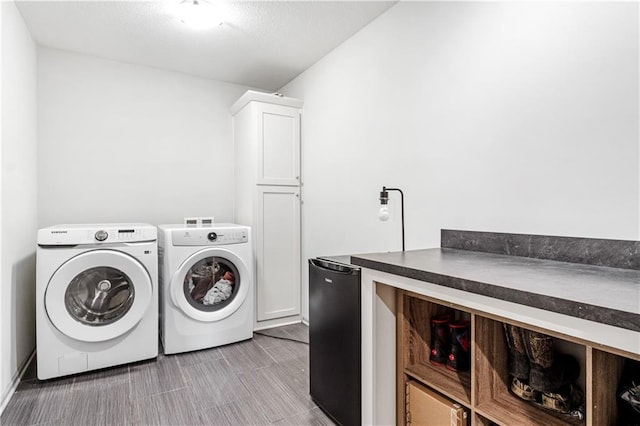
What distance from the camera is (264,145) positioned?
10.2 ft

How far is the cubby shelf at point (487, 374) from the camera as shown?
94 cm

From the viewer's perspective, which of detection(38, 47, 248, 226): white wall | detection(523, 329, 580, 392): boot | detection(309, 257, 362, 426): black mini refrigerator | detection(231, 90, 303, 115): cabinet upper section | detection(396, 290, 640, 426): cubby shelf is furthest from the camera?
detection(231, 90, 303, 115): cabinet upper section

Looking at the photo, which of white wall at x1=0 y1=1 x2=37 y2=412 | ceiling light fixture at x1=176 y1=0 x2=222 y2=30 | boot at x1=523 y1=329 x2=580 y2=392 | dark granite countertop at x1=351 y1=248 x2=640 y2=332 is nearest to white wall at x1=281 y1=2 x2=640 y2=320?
dark granite countertop at x1=351 y1=248 x2=640 y2=332

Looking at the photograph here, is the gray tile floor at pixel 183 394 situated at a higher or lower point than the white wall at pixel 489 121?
lower

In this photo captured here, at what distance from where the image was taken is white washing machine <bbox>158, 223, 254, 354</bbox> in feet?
8.43

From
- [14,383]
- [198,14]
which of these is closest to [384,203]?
[198,14]

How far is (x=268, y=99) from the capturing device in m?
3.09

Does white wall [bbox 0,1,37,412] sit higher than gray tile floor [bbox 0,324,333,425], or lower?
higher

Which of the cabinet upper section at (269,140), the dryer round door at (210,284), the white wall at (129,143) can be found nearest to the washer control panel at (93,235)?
the dryer round door at (210,284)

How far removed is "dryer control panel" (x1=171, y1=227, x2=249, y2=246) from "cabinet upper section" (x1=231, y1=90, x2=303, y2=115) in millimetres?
1150

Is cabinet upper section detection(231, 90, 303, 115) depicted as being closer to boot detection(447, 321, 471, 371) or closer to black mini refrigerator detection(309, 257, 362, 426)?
black mini refrigerator detection(309, 257, 362, 426)

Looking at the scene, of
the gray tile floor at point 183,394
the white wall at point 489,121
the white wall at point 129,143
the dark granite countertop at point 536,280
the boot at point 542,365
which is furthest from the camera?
the white wall at point 129,143

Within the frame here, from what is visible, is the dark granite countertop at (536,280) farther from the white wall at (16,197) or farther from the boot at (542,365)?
the white wall at (16,197)

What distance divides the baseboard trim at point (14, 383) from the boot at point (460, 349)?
2275 millimetres
